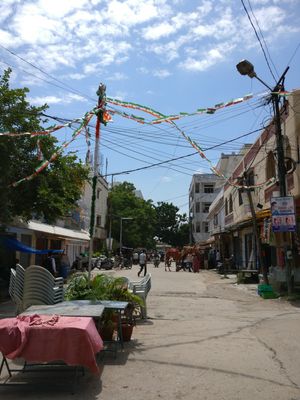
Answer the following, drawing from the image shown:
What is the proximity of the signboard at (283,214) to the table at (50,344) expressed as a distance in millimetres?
11270

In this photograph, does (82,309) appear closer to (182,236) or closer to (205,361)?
(205,361)

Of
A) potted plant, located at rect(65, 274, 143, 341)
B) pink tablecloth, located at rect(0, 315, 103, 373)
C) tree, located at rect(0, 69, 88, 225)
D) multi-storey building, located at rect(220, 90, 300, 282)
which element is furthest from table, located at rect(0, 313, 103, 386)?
multi-storey building, located at rect(220, 90, 300, 282)

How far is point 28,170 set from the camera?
1641 cm

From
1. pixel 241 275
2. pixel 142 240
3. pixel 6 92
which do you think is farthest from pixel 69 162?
pixel 142 240

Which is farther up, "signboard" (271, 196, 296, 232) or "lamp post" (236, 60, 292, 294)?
"lamp post" (236, 60, 292, 294)

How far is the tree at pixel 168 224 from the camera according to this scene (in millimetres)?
91875

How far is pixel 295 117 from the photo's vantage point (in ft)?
55.6

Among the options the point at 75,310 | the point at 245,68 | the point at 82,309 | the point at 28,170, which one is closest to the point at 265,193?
the point at 245,68

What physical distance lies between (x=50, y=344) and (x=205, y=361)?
2.68 m

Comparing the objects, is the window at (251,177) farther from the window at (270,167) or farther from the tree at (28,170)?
the tree at (28,170)

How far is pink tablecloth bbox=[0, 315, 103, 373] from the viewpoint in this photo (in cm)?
545

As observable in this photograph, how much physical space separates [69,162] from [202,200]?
201ft

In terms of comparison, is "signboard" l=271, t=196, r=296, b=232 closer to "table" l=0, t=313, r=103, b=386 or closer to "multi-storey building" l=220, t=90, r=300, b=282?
"multi-storey building" l=220, t=90, r=300, b=282

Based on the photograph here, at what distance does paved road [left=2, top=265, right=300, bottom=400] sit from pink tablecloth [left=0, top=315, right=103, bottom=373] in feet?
1.45
